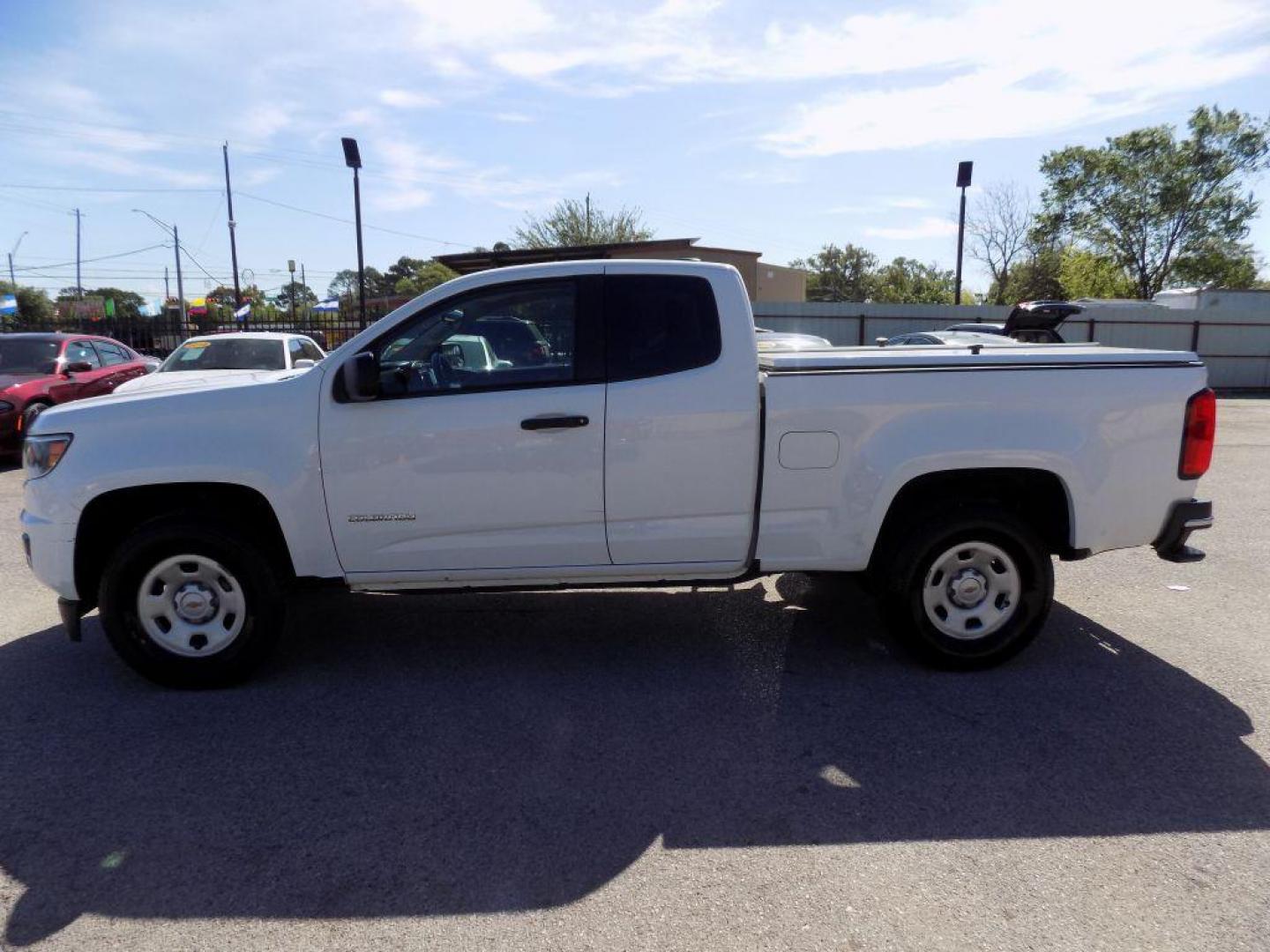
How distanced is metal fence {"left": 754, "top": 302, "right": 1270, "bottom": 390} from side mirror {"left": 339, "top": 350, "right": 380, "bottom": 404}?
817 inches

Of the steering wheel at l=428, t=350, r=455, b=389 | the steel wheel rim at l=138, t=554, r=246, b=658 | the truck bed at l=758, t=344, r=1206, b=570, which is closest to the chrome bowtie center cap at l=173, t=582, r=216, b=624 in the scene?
the steel wheel rim at l=138, t=554, r=246, b=658

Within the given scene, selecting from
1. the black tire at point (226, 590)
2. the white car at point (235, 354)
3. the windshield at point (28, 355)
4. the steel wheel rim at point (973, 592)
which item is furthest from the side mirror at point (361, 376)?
the windshield at point (28, 355)

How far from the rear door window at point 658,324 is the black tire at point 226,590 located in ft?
6.37

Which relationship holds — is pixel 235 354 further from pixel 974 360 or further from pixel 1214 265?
pixel 1214 265

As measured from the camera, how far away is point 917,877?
2896 mm

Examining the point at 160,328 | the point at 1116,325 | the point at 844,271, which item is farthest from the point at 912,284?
the point at 160,328

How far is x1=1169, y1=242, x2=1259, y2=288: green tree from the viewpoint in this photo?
4069 centimetres

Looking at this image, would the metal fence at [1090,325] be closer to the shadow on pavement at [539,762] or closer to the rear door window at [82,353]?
the rear door window at [82,353]

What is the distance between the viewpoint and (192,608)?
430cm

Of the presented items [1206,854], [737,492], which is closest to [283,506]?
[737,492]

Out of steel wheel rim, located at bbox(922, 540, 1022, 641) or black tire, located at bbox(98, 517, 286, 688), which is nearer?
black tire, located at bbox(98, 517, 286, 688)

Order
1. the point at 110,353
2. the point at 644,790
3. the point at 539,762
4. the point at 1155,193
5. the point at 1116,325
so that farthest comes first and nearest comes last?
the point at 1155,193
the point at 1116,325
the point at 110,353
the point at 539,762
the point at 644,790

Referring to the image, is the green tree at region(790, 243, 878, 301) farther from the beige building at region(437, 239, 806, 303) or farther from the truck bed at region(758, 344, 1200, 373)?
the truck bed at region(758, 344, 1200, 373)

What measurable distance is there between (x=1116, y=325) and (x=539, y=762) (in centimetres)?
2684
